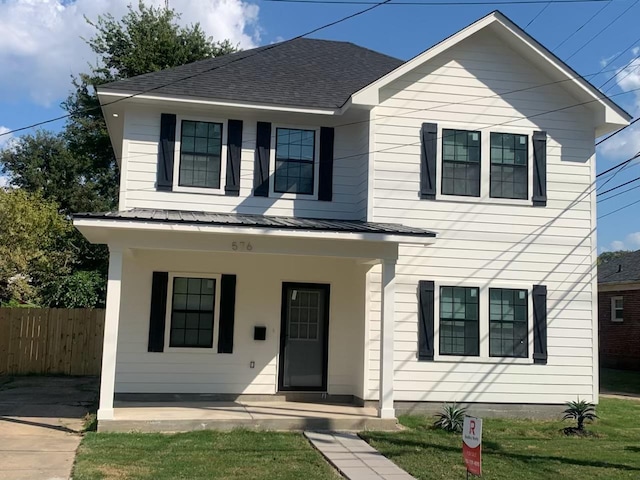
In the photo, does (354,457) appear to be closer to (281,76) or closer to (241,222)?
(241,222)

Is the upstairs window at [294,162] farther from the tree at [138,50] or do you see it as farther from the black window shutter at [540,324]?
the tree at [138,50]

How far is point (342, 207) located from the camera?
11.9 m

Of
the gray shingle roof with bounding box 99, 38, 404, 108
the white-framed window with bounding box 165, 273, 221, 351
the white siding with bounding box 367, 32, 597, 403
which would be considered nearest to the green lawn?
the white siding with bounding box 367, 32, 597, 403

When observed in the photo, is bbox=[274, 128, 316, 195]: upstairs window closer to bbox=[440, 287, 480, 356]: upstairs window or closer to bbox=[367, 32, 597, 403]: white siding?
bbox=[367, 32, 597, 403]: white siding

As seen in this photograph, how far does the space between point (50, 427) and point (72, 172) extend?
2774 cm

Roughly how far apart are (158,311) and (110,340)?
2012 mm

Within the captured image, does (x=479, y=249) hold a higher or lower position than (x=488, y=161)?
→ lower

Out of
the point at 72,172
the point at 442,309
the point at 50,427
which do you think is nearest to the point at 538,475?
the point at 442,309

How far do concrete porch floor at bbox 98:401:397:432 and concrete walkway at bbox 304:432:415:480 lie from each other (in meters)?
0.30

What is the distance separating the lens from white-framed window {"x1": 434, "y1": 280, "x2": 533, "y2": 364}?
1135 cm

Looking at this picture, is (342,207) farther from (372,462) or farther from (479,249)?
(372,462)

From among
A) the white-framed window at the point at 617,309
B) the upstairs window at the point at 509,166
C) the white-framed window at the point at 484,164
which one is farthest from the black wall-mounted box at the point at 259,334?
the white-framed window at the point at 617,309

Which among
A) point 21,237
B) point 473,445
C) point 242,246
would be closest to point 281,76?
point 242,246

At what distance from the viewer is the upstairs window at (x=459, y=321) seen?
37.2 feet
